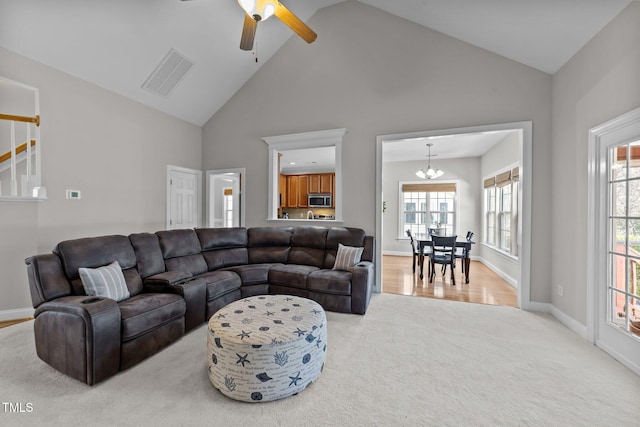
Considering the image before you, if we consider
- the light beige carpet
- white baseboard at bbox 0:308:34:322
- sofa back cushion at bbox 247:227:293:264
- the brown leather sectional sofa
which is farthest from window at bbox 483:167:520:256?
white baseboard at bbox 0:308:34:322

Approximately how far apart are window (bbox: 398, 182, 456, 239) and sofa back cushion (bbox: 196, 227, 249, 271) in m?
5.20

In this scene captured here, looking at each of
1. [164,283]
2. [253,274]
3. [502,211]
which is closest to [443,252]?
[502,211]

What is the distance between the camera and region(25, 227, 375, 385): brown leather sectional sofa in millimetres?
2025

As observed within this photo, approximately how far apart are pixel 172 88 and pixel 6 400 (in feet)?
14.1

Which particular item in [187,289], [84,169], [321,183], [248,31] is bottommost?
[187,289]

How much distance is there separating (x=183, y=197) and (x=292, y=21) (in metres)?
3.91

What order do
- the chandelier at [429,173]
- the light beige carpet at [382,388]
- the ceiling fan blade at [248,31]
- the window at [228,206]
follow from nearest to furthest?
1. the light beige carpet at [382,388]
2. the ceiling fan blade at [248,31]
3. the chandelier at [429,173]
4. the window at [228,206]

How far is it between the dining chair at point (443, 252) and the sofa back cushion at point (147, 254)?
4.24m

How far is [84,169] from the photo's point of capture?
384 cm

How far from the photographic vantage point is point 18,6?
2.90 m

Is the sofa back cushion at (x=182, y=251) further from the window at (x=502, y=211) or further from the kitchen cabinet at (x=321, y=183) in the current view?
the kitchen cabinet at (x=321, y=183)

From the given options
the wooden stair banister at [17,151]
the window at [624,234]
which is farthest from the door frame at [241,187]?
the window at [624,234]

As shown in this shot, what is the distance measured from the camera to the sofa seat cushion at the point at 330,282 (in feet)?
11.2

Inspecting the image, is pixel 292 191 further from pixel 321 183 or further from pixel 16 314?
pixel 16 314
